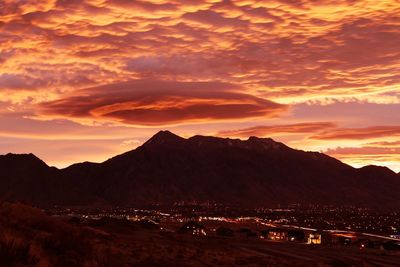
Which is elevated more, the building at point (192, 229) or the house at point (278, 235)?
the building at point (192, 229)

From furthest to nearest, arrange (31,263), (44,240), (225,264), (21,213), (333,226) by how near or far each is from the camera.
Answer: (333,226) < (225,264) < (21,213) < (44,240) < (31,263)

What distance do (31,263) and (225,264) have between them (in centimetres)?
2369

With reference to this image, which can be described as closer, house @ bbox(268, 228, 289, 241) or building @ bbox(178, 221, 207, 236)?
building @ bbox(178, 221, 207, 236)

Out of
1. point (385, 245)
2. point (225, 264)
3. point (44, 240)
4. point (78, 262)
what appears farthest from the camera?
point (385, 245)

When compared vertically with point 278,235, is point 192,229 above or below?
above

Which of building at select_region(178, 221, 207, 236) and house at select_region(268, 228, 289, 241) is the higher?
building at select_region(178, 221, 207, 236)

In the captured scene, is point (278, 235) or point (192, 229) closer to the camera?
point (192, 229)

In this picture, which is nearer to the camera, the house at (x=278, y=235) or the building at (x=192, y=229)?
the building at (x=192, y=229)

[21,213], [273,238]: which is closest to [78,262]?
[21,213]

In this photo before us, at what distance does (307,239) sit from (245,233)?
39.4 ft

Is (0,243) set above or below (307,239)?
above

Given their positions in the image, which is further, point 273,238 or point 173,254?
point 273,238

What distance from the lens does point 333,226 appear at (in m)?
149

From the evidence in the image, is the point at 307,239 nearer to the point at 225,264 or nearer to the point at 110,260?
the point at 225,264
